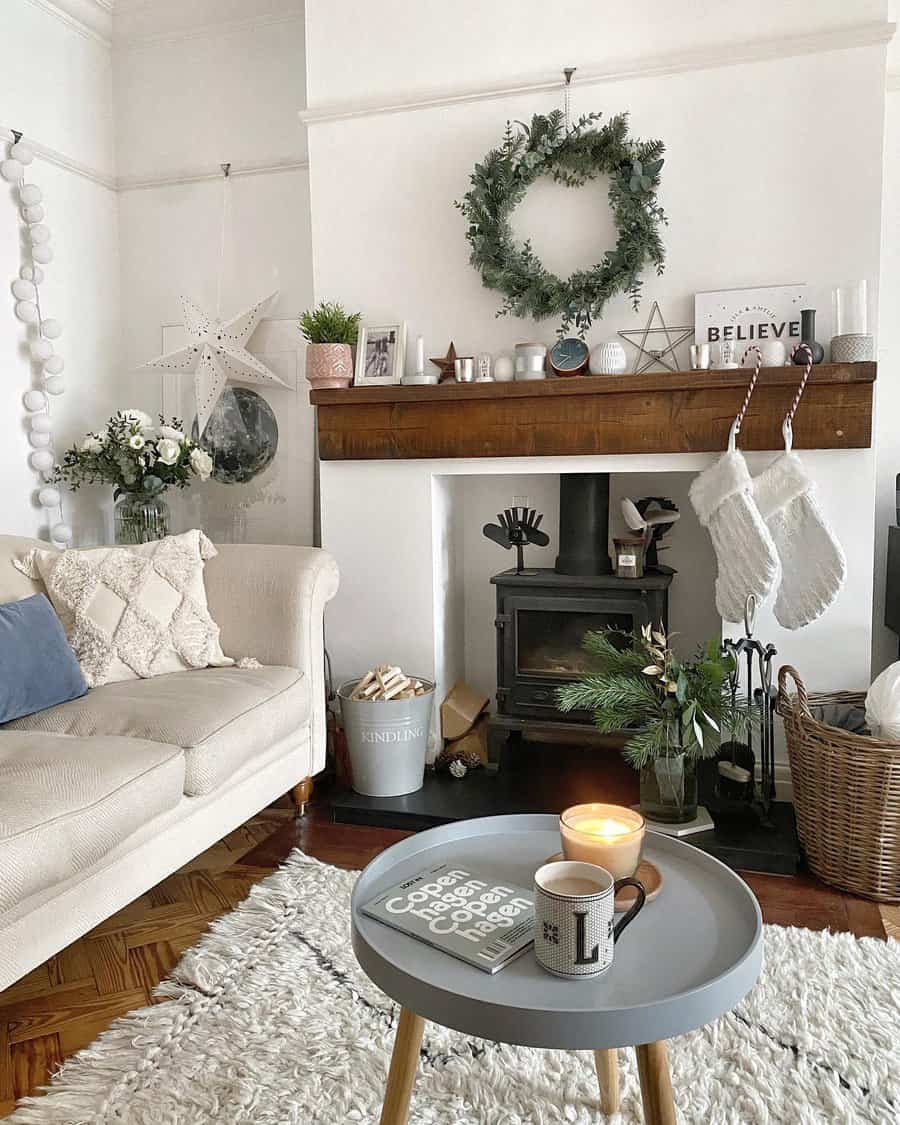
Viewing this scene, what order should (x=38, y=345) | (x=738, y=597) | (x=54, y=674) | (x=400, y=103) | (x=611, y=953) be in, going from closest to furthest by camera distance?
(x=611, y=953) → (x=54, y=674) → (x=738, y=597) → (x=400, y=103) → (x=38, y=345)

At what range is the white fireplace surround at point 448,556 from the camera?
288 centimetres

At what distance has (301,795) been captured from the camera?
2.95 metres

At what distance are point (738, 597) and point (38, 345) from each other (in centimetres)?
270

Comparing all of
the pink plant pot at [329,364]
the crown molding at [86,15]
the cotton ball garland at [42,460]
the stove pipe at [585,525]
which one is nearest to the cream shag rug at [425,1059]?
the stove pipe at [585,525]

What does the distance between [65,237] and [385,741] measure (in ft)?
8.10

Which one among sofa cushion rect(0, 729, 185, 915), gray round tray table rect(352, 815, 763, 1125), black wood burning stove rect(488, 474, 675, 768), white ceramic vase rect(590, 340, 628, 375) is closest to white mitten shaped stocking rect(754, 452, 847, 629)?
black wood burning stove rect(488, 474, 675, 768)

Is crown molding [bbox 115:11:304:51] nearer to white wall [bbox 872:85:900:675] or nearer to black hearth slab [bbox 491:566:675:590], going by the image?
white wall [bbox 872:85:900:675]

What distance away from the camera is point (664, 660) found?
252 cm

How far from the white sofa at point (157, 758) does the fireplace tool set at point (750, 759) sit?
126 centimetres

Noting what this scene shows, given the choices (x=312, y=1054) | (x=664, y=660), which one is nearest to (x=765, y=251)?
(x=664, y=660)

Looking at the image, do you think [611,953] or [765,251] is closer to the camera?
[611,953]

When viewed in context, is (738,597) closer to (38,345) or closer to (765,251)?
(765,251)

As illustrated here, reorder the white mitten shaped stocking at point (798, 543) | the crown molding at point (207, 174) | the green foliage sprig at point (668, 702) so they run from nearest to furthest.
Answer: the green foliage sprig at point (668, 702) < the white mitten shaped stocking at point (798, 543) < the crown molding at point (207, 174)

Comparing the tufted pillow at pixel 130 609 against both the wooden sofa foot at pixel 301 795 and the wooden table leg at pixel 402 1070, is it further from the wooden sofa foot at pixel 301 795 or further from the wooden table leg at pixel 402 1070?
the wooden table leg at pixel 402 1070
